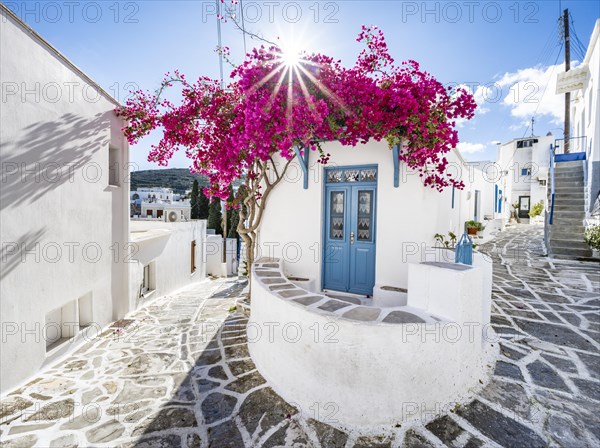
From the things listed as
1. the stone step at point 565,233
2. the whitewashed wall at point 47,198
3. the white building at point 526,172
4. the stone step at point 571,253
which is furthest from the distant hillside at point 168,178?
the stone step at point 571,253

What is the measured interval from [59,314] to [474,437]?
650 cm

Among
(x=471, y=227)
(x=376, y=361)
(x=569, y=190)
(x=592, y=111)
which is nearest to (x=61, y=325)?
(x=376, y=361)

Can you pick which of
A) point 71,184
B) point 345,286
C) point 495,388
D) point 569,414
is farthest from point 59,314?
point 569,414

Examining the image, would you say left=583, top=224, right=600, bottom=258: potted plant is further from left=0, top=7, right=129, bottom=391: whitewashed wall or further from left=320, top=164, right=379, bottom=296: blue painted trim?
left=0, top=7, right=129, bottom=391: whitewashed wall

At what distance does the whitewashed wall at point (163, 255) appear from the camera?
802cm

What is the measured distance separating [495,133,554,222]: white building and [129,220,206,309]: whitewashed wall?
27221 mm

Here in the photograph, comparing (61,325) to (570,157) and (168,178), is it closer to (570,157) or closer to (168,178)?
(570,157)

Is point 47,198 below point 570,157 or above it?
below

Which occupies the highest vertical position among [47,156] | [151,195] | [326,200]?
[151,195]

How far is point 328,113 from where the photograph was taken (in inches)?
179

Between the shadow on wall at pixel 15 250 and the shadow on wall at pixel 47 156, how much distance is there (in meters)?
0.50

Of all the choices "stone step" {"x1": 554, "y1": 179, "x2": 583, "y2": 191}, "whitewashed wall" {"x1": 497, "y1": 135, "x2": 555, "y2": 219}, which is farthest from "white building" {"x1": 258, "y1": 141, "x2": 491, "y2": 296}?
"whitewashed wall" {"x1": 497, "y1": 135, "x2": 555, "y2": 219}

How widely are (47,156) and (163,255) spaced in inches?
246

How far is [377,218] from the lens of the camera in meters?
5.52
